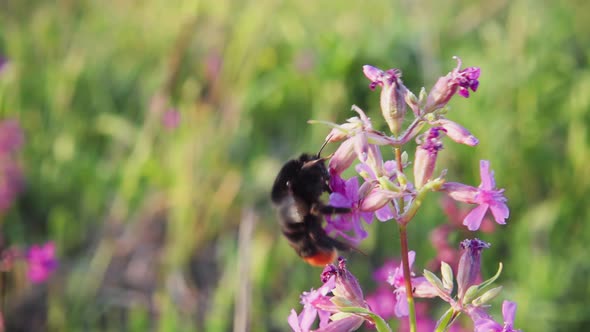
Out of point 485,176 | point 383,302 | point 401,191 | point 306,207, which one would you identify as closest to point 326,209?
point 306,207

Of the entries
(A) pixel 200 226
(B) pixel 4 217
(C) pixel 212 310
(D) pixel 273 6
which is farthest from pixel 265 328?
(D) pixel 273 6

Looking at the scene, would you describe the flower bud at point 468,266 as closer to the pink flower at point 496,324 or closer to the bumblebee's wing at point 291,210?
the pink flower at point 496,324

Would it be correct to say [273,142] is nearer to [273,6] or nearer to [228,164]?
[228,164]

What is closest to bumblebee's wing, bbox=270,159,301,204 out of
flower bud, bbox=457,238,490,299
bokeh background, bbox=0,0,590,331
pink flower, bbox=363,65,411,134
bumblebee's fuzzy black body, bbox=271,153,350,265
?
bumblebee's fuzzy black body, bbox=271,153,350,265

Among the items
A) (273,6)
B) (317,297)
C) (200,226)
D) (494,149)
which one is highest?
(273,6)

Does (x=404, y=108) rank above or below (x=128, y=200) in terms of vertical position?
below

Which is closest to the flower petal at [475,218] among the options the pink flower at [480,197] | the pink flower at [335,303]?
the pink flower at [480,197]
